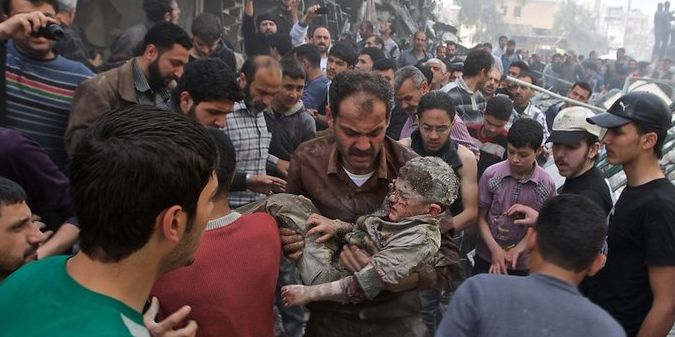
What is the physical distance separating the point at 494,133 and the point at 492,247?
61.3 inches

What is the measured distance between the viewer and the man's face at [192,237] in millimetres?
1521

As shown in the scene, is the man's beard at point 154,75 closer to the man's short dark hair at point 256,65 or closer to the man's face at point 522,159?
the man's short dark hair at point 256,65

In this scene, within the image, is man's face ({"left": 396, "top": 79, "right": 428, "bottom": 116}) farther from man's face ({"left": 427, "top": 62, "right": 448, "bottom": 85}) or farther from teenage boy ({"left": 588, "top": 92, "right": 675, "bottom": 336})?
man's face ({"left": 427, "top": 62, "right": 448, "bottom": 85})

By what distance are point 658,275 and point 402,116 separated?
9.82ft

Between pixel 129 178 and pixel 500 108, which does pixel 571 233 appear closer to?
pixel 129 178

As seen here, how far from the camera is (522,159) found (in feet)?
12.6

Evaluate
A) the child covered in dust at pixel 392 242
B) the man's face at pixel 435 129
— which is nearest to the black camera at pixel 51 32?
the child covered in dust at pixel 392 242

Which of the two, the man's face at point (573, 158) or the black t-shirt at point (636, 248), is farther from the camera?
the man's face at point (573, 158)

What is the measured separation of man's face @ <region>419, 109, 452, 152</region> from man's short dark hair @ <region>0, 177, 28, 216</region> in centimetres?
242

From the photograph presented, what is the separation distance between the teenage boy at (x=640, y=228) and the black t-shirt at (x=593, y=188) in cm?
43

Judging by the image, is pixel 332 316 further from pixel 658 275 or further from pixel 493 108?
pixel 493 108

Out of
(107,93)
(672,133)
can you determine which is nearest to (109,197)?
(107,93)

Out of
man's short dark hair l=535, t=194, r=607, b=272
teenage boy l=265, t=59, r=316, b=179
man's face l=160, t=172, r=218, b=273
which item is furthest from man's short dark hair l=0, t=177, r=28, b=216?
teenage boy l=265, t=59, r=316, b=179

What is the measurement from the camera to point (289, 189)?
111 inches
